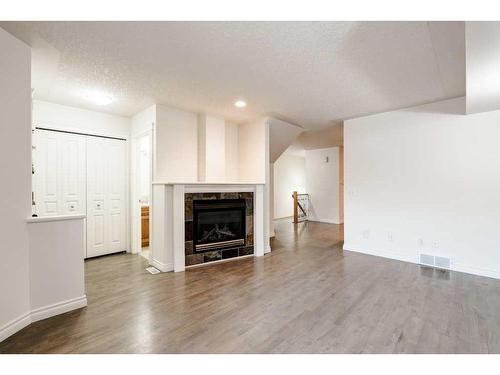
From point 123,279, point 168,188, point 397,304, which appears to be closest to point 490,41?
point 397,304

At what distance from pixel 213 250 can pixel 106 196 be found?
2.24 meters

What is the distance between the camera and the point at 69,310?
2.41 meters

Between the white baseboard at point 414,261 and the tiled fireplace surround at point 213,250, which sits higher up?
the tiled fireplace surround at point 213,250

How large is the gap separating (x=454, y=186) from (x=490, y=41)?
8.78 feet

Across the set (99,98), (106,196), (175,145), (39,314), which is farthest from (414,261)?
(99,98)

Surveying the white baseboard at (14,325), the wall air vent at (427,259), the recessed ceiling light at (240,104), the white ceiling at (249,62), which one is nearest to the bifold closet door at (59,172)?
the white ceiling at (249,62)

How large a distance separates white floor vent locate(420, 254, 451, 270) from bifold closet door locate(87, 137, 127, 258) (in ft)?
17.4

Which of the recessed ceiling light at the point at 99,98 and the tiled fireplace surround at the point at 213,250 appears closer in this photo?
the recessed ceiling light at the point at 99,98

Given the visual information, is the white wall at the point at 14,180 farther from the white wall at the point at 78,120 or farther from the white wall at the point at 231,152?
the white wall at the point at 231,152

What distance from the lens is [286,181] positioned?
980 centimetres

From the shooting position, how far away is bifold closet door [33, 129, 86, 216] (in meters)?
3.75

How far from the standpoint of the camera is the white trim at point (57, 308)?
2.23m

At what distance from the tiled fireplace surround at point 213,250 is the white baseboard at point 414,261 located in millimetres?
1978
